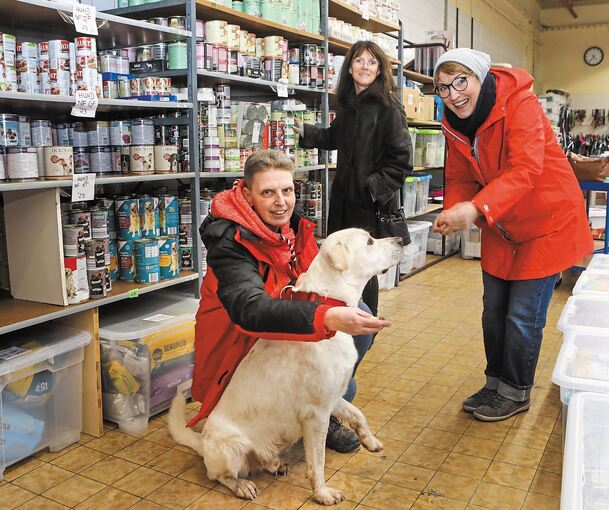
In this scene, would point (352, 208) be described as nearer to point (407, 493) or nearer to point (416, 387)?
point (416, 387)

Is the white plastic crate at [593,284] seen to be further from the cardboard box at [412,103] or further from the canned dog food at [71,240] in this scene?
the cardboard box at [412,103]

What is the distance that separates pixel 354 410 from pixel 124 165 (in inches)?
61.5

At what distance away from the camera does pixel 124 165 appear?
9.74 feet

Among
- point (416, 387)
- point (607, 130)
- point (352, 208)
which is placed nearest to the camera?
point (416, 387)

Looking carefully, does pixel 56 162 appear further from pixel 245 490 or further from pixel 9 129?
pixel 245 490

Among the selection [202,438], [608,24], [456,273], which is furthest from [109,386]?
[608,24]

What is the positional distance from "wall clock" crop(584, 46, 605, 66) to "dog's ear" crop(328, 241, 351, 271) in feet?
46.9

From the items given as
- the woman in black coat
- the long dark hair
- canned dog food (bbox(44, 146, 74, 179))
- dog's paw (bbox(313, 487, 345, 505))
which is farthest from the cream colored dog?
the long dark hair

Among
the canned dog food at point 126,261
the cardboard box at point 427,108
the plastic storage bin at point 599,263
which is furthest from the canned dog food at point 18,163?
the cardboard box at point 427,108

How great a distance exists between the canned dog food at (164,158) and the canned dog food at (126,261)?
383mm

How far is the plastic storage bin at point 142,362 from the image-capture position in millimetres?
2742

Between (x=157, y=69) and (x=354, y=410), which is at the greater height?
(x=157, y=69)

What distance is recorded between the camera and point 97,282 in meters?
2.71

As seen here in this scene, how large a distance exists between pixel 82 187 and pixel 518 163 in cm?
174
